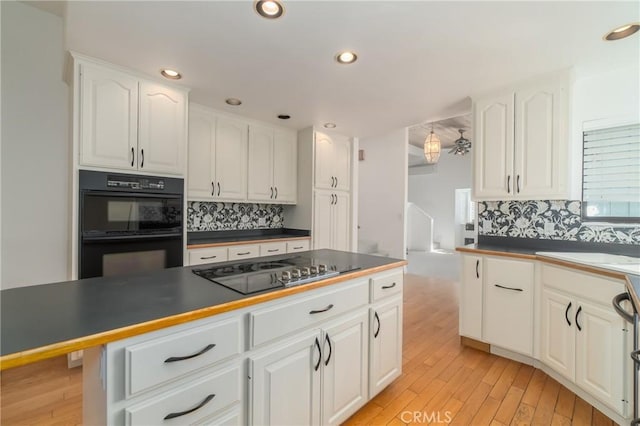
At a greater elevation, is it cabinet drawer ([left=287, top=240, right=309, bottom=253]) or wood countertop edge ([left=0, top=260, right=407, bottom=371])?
wood countertop edge ([left=0, top=260, right=407, bottom=371])

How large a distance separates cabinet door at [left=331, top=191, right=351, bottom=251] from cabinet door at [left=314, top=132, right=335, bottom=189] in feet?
0.83

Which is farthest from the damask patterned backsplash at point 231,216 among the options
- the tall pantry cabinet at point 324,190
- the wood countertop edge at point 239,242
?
the wood countertop edge at point 239,242

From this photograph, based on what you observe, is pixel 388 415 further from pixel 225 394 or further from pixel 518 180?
pixel 518 180

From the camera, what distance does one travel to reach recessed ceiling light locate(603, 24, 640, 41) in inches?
68.1

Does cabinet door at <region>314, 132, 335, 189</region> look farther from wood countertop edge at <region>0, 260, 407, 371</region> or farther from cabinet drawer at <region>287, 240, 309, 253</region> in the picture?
wood countertop edge at <region>0, 260, 407, 371</region>

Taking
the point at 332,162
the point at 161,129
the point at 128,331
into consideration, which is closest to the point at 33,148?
the point at 161,129

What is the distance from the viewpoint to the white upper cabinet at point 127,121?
213cm

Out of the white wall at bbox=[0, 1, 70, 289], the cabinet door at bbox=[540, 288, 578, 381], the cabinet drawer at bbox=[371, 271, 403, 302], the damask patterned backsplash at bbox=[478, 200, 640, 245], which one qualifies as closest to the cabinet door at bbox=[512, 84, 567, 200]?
the damask patterned backsplash at bbox=[478, 200, 640, 245]

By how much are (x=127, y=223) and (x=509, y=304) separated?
3269 mm

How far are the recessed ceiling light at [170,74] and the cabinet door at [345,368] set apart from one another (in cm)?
241

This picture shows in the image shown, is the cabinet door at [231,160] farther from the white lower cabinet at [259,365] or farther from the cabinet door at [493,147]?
the cabinet door at [493,147]

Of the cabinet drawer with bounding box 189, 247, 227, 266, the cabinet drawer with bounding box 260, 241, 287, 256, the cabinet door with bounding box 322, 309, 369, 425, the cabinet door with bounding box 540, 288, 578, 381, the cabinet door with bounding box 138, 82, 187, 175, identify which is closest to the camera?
the cabinet door with bounding box 322, 309, 369, 425

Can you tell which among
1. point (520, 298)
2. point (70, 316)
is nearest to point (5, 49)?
point (70, 316)

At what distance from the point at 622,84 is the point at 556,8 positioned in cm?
133
